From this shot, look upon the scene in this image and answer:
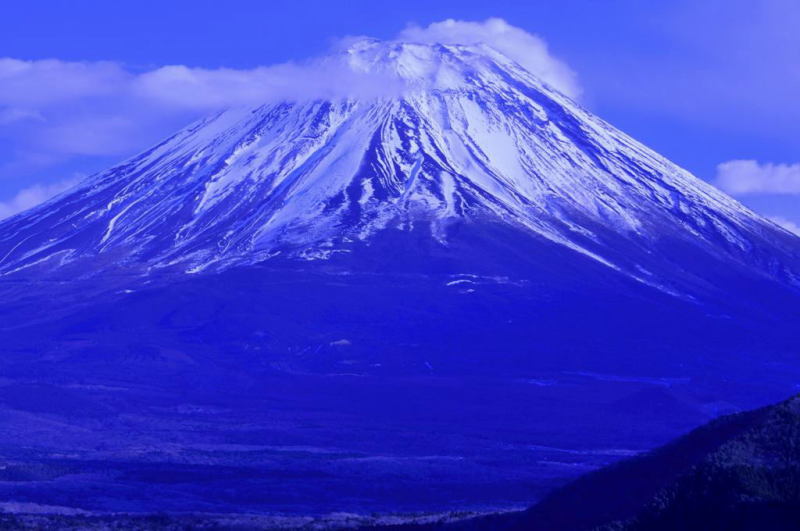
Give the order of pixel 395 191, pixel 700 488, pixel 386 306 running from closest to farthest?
pixel 700 488 < pixel 386 306 < pixel 395 191

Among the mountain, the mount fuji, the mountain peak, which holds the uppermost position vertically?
the mountain peak

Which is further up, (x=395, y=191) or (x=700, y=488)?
(x=395, y=191)

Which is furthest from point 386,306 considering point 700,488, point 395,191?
point 700,488

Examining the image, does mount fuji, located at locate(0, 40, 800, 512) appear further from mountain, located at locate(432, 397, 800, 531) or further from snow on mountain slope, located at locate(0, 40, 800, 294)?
mountain, located at locate(432, 397, 800, 531)

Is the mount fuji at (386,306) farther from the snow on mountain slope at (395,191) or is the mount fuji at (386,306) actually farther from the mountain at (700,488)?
the mountain at (700,488)

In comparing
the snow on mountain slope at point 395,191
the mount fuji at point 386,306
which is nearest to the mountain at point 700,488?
the mount fuji at point 386,306

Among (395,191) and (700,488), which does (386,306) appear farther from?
(700,488)

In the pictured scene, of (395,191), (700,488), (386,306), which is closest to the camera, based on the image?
(700,488)

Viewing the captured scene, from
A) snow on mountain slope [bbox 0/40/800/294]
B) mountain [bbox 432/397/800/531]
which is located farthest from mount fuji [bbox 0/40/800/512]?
mountain [bbox 432/397/800/531]
